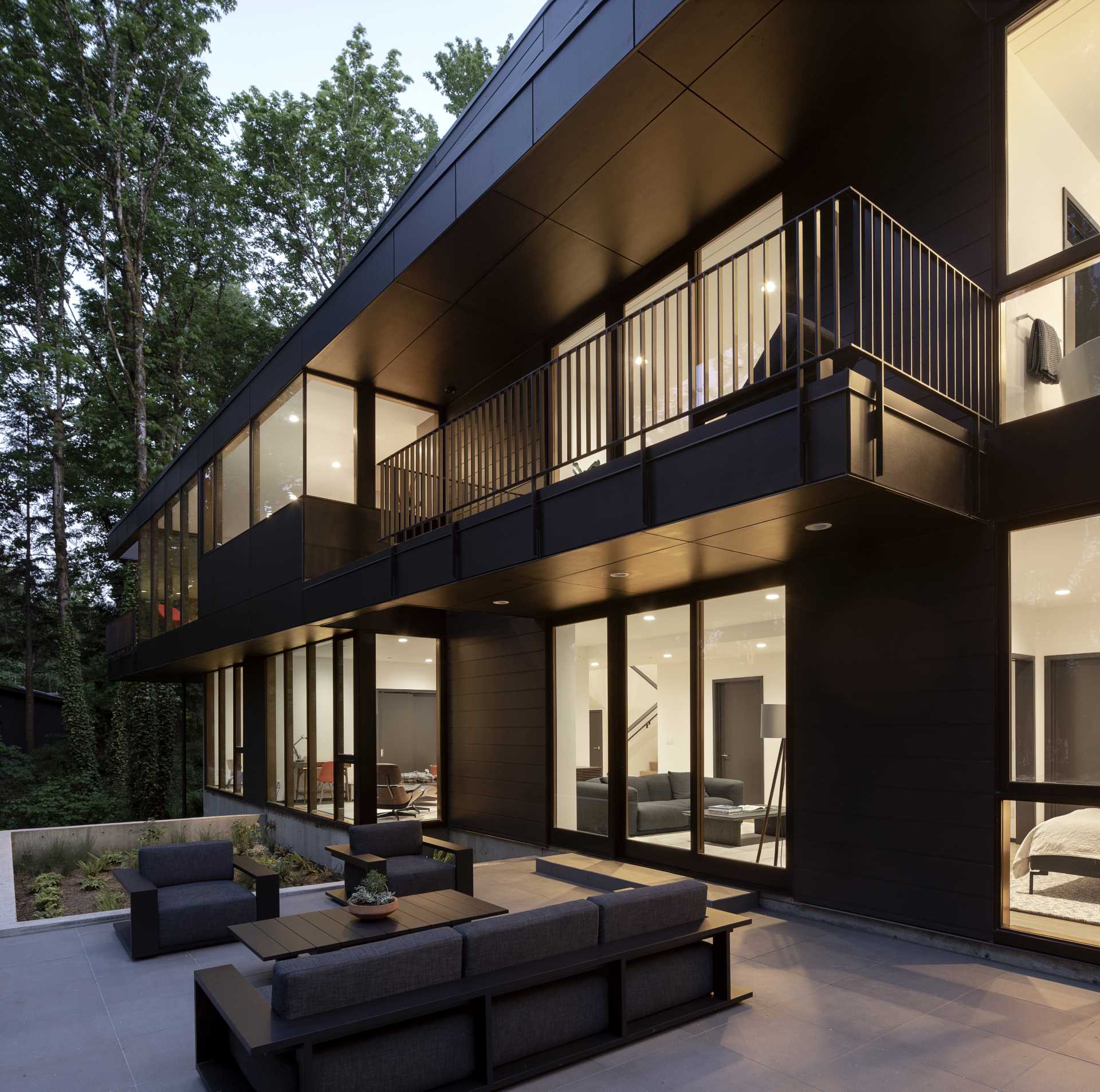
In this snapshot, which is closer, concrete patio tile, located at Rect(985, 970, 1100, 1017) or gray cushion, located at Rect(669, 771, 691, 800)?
concrete patio tile, located at Rect(985, 970, 1100, 1017)

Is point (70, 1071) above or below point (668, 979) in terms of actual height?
below

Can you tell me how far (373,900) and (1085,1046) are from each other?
383 centimetres

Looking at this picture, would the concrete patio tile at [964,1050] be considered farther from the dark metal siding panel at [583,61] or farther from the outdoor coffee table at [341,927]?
the dark metal siding panel at [583,61]

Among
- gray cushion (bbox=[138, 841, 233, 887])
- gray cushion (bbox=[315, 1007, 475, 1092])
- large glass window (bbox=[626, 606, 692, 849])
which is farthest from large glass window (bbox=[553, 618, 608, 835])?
gray cushion (bbox=[315, 1007, 475, 1092])

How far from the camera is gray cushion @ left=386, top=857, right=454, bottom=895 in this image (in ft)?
21.9

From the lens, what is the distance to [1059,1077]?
11.9 feet

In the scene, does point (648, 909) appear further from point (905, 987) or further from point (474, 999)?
point (905, 987)

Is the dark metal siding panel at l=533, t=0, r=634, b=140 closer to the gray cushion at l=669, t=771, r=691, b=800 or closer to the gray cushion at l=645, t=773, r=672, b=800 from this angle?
the gray cushion at l=669, t=771, r=691, b=800

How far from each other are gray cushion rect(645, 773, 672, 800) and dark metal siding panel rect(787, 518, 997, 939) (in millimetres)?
1595

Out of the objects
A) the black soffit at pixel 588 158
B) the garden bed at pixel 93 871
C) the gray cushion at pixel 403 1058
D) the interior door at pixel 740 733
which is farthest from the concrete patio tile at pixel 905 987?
the black soffit at pixel 588 158

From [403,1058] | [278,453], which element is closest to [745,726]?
[403,1058]

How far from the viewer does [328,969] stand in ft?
10.9

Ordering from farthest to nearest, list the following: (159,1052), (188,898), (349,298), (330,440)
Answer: (330,440) < (349,298) < (188,898) < (159,1052)

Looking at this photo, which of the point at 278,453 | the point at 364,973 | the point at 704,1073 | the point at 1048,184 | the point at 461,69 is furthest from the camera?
the point at 461,69
